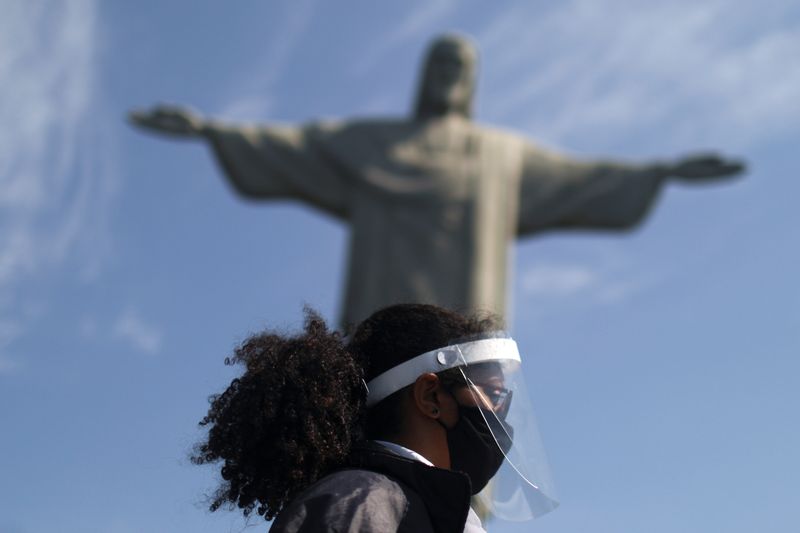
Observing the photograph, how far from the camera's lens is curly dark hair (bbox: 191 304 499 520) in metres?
2.19

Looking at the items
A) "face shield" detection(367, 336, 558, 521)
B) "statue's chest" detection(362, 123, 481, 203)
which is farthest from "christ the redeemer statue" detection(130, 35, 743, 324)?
"face shield" detection(367, 336, 558, 521)

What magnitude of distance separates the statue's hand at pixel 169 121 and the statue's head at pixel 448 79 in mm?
1765

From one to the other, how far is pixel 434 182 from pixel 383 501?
7.66m

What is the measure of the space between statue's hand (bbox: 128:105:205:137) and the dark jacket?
7289mm

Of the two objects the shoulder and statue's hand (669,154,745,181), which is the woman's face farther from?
statue's hand (669,154,745,181)

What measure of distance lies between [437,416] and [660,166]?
7810 mm

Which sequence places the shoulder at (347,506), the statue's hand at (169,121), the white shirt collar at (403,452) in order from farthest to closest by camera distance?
the statue's hand at (169,121)
the white shirt collar at (403,452)
the shoulder at (347,506)

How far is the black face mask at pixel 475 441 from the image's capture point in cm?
224

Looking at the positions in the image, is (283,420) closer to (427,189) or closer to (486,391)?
(486,391)

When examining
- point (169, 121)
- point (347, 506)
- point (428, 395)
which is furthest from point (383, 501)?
point (169, 121)

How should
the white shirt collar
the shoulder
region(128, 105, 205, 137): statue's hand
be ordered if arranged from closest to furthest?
the shoulder < the white shirt collar < region(128, 105, 205, 137): statue's hand

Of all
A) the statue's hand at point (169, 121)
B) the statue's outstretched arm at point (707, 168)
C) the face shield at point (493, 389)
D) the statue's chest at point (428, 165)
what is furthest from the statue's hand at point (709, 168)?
the face shield at point (493, 389)

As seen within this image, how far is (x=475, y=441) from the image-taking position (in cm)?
224

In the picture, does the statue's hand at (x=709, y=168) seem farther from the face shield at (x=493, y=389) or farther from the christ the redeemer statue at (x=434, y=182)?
the face shield at (x=493, y=389)
